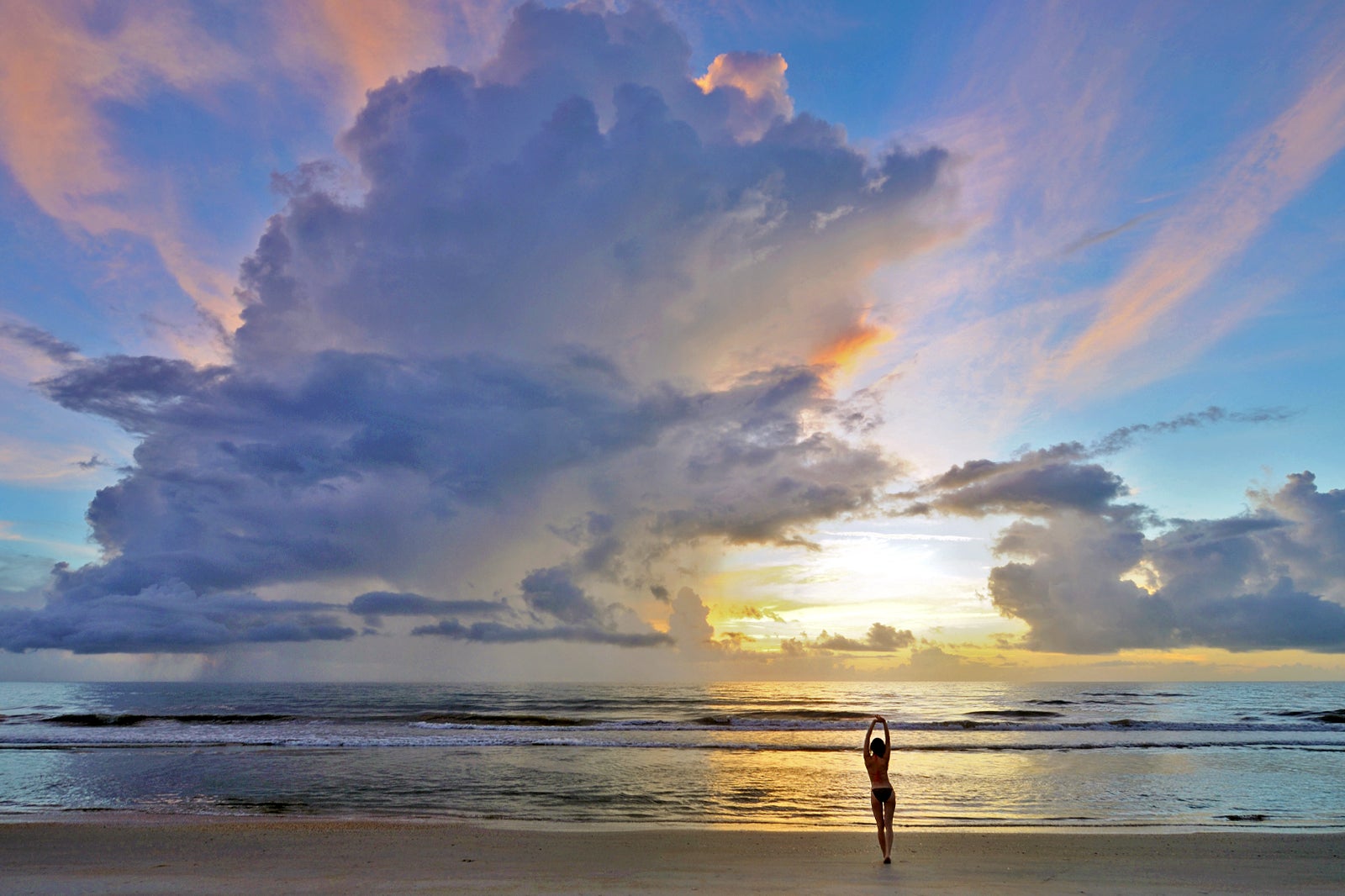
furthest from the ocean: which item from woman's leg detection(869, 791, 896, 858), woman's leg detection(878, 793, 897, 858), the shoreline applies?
woman's leg detection(869, 791, 896, 858)

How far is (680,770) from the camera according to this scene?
2880 centimetres

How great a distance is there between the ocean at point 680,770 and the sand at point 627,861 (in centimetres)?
243

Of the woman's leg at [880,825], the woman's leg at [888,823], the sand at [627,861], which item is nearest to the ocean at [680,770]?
the sand at [627,861]

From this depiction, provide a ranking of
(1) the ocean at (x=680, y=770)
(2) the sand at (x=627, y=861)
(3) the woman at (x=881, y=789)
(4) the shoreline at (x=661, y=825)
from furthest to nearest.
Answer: (1) the ocean at (x=680, y=770) < (4) the shoreline at (x=661, y=825) < (3) the woman at (x=881, y=789) < (2) the sand at (x=627, y=861)

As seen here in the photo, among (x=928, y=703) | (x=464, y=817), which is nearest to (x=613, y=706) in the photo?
(x=928, y=703)

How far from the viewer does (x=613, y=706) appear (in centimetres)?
7375

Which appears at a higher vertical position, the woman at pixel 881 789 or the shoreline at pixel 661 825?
the woman at pixel 881 789

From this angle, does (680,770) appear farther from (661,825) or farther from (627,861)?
(627,861)

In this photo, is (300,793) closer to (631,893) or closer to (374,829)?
(374,829)

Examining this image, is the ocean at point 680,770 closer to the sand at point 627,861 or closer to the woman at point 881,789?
the sand at point 627,861

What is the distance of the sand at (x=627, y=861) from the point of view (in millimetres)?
12477

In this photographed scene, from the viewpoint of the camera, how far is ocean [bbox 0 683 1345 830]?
67.7 feet

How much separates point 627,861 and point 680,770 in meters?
15.2

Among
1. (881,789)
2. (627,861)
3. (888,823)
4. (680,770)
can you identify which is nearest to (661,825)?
(627,861)
